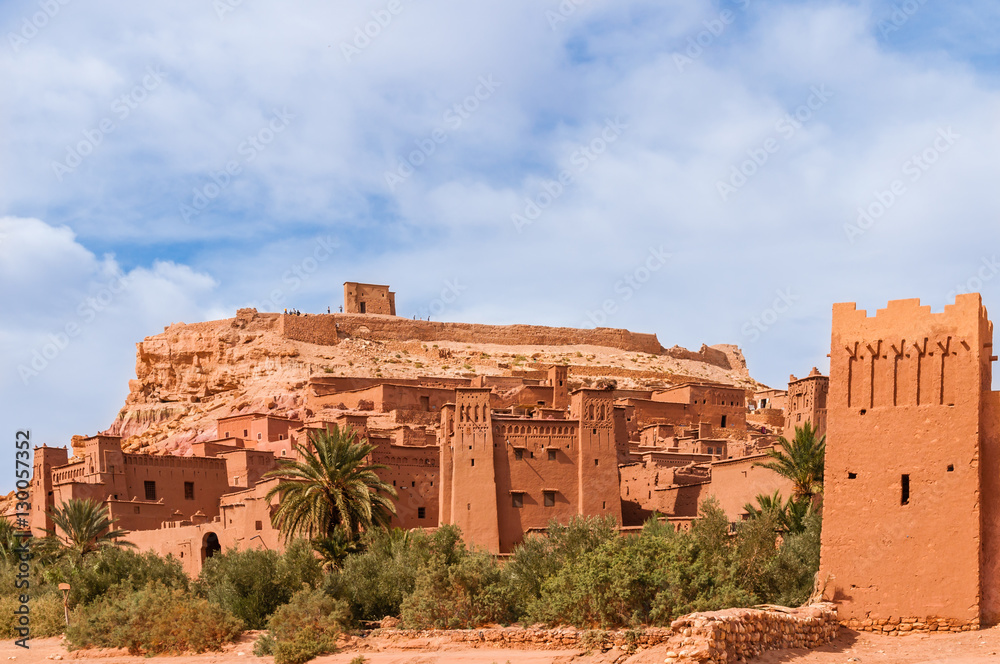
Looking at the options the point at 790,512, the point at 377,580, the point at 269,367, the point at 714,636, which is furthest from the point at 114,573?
the point at 269,367

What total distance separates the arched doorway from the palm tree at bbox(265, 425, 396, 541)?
6.13 metres

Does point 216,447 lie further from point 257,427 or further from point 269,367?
point 269,367

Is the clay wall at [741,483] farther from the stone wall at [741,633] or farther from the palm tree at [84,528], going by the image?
the palm tree at [84,528]

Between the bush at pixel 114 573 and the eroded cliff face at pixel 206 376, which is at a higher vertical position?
the eroded cliff face at pixel 206 376

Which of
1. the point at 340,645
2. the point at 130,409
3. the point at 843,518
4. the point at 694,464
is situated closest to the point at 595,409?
the point at 694,464

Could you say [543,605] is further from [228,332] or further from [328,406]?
[228,332]

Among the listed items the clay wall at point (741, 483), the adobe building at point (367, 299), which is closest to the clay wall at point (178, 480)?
the clay wall at point (741, 483)

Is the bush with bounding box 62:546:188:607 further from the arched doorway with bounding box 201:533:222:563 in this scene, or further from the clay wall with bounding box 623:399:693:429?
the clay wall with bounding box 623:399:693:429

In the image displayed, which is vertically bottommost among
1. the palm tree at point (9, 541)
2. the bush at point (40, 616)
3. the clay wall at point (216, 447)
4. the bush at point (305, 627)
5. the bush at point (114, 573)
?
the bush at point (40, 616)

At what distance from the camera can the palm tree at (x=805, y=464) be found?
106ft

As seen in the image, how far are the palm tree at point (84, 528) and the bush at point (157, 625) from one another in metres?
7.06

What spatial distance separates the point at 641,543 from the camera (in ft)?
82.3

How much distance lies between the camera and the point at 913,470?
1989cm

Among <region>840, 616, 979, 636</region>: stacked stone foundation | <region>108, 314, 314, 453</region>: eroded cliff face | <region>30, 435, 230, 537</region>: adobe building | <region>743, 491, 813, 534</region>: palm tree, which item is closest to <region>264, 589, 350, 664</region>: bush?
<region>743, 491, 813, 534</region>: palm tree
